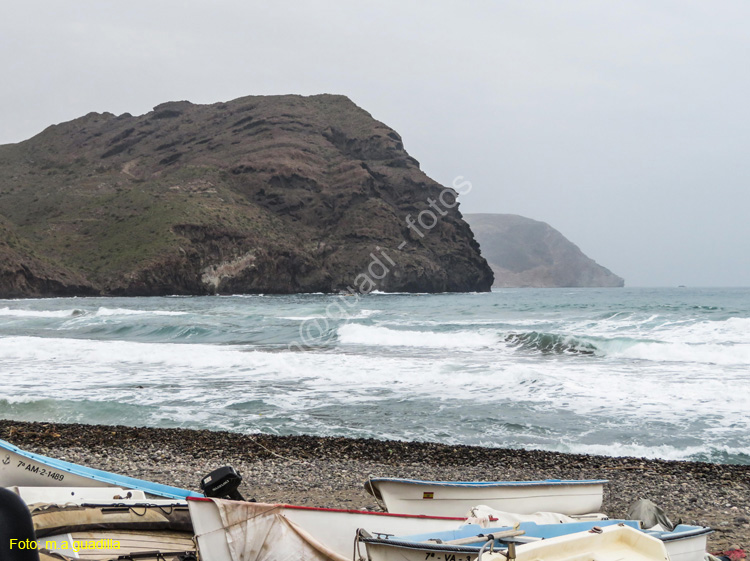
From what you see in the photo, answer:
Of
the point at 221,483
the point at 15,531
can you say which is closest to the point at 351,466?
the point at 221,483

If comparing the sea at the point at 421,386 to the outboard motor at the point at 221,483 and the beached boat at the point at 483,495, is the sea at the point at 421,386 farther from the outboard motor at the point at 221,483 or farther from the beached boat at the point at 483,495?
the outboard motor at the point at 221,483

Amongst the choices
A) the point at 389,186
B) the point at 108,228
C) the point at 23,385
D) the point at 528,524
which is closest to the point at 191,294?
the point at 108,228

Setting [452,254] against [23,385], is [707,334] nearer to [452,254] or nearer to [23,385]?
[23,385]

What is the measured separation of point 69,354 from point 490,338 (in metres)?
16.0

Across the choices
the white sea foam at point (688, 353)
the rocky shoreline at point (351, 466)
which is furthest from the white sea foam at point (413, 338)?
the rocky shoreline at point (351, 466)

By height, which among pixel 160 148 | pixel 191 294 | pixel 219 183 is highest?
pixel 160 148

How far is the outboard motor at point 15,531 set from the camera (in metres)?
1.79

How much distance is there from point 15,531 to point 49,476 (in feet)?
13.0

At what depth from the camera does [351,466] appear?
7.96 meters

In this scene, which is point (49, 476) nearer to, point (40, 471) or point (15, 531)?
point (40, 471)

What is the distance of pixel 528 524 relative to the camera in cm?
458

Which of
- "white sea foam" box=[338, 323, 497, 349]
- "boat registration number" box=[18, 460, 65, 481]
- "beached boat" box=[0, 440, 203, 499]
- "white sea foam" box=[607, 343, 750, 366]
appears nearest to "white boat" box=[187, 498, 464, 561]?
"beached boat" box=[0, 440, 203, 499]

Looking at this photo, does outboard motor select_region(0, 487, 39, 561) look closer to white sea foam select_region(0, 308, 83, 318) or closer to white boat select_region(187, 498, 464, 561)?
white boat select_region(187, 498, 464, 561)

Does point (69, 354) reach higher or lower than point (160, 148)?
lower
